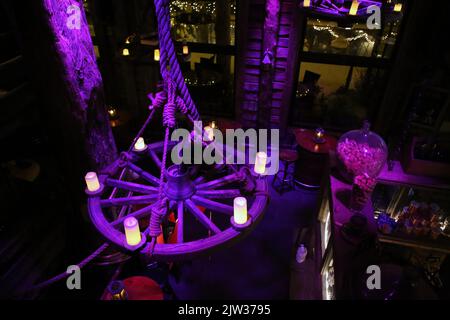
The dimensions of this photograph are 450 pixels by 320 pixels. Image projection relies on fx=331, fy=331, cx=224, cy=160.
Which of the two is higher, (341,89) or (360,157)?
(360,157)

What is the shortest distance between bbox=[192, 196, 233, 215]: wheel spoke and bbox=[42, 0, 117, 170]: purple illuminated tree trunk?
151 centimetres

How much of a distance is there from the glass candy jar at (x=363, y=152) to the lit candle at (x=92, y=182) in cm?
217

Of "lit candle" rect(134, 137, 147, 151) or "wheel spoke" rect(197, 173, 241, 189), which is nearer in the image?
"wheel spoke" rect(197, 173, 241, 189)

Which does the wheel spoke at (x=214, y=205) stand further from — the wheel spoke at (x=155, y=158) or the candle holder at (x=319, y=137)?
the candle holder at (x=319, y=137)

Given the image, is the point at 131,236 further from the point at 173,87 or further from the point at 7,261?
the point at 7,261

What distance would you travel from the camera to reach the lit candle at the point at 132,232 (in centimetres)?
190

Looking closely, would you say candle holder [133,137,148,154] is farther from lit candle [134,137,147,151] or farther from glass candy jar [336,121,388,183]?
glass candy jar [336,121,388,183]

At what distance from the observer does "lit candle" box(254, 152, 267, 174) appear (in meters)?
2.41

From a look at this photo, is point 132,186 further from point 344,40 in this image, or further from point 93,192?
point 344,40

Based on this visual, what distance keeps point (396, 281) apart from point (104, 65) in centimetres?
666

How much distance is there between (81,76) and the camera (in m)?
2.97

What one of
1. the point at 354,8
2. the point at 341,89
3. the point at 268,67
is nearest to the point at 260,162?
the point at 354,8

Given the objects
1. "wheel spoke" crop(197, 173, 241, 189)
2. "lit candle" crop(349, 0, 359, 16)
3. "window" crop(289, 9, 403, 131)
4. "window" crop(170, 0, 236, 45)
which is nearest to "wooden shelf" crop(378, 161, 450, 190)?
"wheel spoke" crop(197, 173, 241, 189)

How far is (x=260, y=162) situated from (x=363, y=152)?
1138 mm
